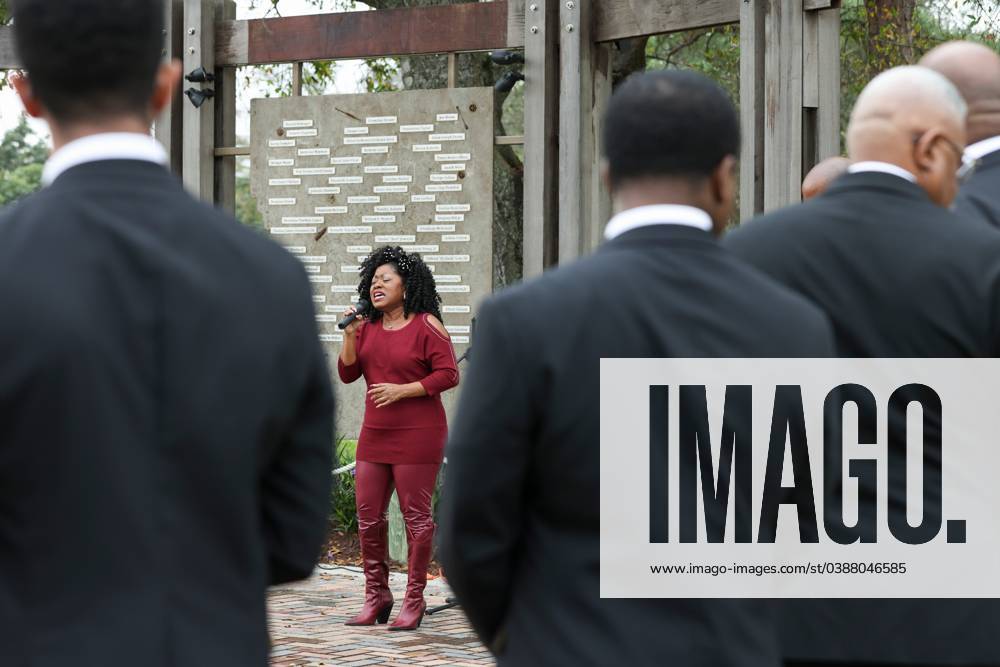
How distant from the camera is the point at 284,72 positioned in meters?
16.4

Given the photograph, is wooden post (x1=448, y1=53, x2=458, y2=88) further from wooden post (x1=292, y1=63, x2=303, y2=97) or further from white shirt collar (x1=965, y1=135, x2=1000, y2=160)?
white shirt collar (x1=965, y1=135, x2=1000, y2=160)

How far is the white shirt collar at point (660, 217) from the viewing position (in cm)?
261

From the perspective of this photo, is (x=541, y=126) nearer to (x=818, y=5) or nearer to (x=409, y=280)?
(x=409, y=280)

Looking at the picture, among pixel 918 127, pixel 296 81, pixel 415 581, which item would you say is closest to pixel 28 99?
pixel 918 127

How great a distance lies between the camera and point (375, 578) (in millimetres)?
8727

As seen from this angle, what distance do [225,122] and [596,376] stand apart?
27.5 feet

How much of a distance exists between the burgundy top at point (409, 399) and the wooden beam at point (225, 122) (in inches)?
89.7

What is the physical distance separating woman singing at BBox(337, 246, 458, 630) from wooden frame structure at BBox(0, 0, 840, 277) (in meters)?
0.94

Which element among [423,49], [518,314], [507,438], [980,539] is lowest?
[980,539]

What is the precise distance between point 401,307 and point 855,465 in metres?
6.10

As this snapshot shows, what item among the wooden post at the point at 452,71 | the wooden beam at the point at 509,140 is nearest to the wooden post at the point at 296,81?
the wooden post at the point at 452,71

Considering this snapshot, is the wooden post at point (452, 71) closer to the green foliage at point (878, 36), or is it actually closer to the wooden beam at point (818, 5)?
the wooden beam at point (818, 5)

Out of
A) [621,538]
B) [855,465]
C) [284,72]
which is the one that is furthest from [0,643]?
[284,72]

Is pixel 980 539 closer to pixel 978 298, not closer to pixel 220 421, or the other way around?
pixel 978 298
